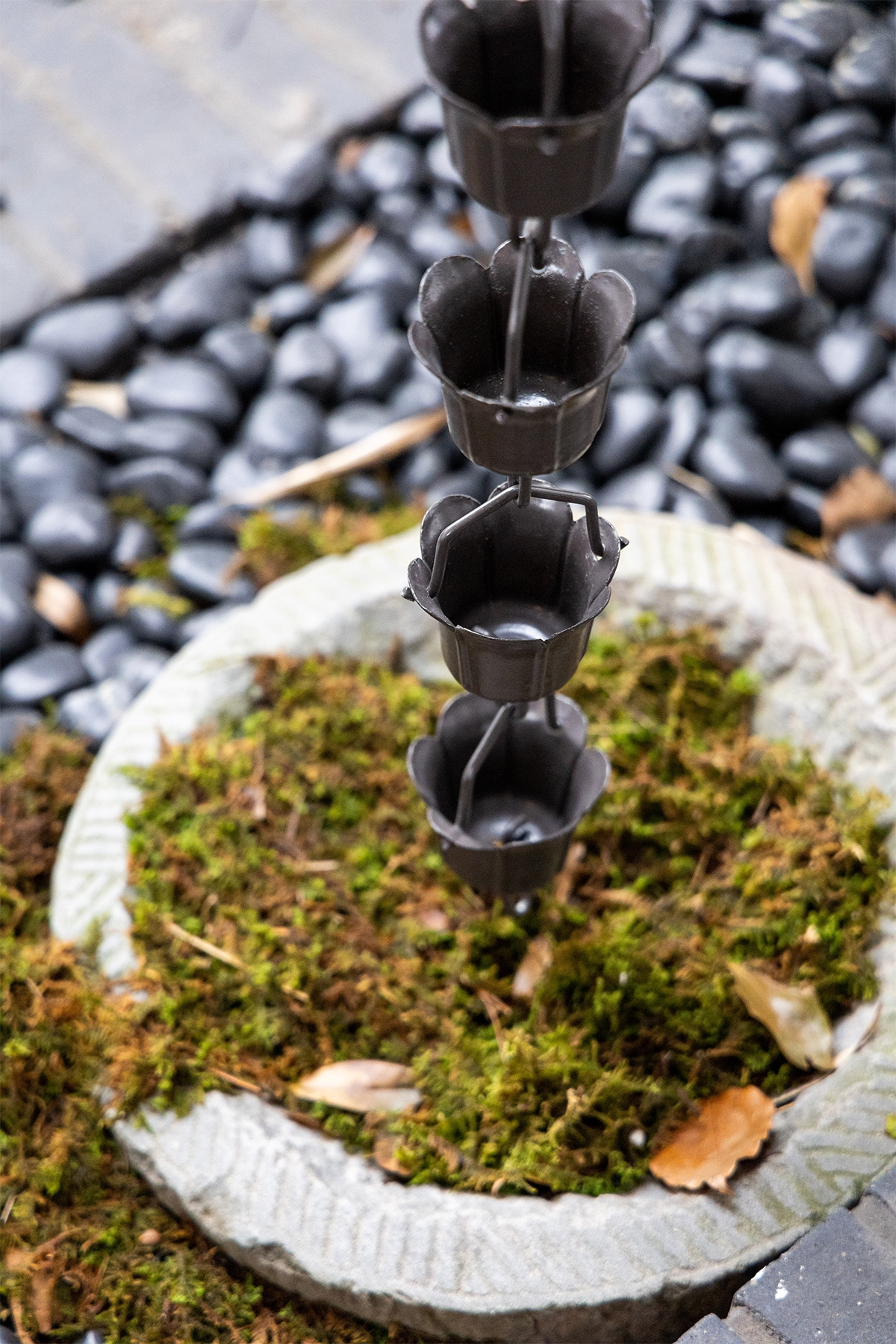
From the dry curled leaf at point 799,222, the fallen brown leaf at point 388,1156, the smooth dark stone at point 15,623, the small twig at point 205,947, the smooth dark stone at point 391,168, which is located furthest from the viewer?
the smooth dark stone at point 391,168

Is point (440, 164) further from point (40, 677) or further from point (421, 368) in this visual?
point (40, 677)

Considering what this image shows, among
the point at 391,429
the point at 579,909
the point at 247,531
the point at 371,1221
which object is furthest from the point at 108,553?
the point at 371,1221

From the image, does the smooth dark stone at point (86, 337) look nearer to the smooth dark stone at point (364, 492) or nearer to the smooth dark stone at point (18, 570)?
the smooth dark stone at point (18, 570)

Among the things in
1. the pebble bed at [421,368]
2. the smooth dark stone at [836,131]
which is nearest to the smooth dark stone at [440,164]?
the pebble bed at [421,368]

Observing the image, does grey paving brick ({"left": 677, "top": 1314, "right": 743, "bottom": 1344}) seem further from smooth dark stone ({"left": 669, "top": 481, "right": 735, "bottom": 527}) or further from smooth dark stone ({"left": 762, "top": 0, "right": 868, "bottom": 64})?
smooth dark stone ({"left": 762, "top": 0, "right": 868, "bottom": 64})

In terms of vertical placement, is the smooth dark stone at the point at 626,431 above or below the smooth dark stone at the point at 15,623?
above

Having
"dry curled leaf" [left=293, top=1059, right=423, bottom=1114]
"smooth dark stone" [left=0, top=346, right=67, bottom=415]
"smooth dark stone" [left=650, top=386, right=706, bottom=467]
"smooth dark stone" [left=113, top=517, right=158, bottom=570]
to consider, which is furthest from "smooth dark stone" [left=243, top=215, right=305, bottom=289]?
"dry curled leaf" [left=293, top=1059, right=423, bottom=1114]
